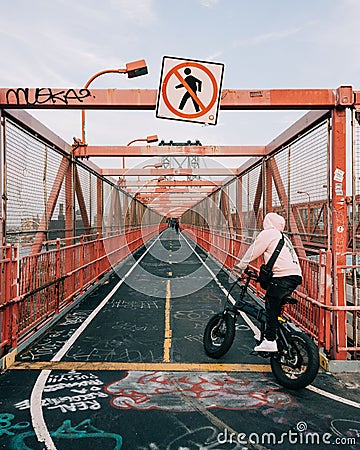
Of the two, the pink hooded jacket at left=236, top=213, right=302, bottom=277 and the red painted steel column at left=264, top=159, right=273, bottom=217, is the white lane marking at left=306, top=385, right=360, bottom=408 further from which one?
the red painted steel column at left=264, top=159, right=273, bottom=217

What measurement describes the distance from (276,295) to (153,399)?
78.3 inches

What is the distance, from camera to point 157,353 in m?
6.68

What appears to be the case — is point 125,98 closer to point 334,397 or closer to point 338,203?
point 338,203

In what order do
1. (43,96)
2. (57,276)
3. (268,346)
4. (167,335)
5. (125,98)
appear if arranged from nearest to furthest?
(268,346) → (43,96) → (125,98) → (167,335) → (57,276)

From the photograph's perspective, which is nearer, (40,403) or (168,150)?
(40,403)

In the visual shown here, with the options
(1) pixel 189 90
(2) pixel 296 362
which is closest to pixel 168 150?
(1) pixel 189 90

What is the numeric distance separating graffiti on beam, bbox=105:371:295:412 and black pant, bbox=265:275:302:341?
69 centimetres

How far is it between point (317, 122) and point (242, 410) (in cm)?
487

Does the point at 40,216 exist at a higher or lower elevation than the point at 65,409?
higher

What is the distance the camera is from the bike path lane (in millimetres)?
4109

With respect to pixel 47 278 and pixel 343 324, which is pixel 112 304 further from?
pixel 343 324

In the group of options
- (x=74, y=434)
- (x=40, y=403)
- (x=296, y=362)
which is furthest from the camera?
(x=296, y=362)

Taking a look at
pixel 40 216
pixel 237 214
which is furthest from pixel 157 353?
pixel 237 214

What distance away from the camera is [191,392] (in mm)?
5152
